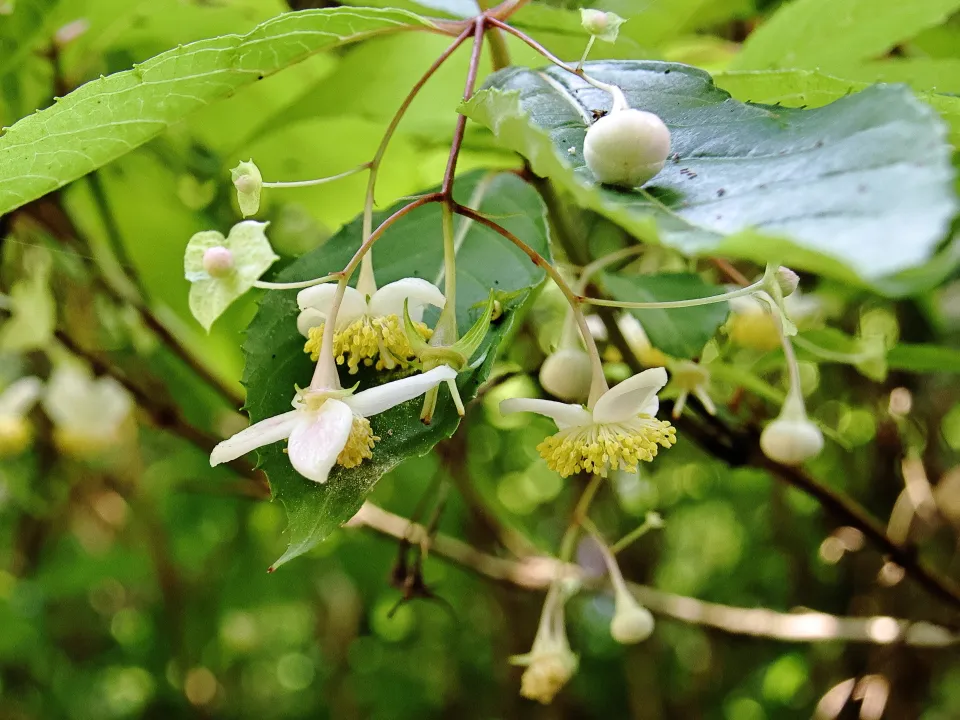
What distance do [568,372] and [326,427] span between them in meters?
0.20

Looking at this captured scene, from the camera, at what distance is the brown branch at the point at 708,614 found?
2.42ft

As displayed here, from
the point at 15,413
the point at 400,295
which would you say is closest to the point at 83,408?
the point at 15,413

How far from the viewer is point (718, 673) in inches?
62.8

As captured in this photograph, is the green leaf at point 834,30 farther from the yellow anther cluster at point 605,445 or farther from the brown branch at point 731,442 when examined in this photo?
the yellow anther cluster at point 605,445

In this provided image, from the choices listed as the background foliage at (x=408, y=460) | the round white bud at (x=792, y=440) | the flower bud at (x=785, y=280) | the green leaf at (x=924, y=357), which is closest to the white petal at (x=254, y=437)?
the background foliage at (x=408, y=460)

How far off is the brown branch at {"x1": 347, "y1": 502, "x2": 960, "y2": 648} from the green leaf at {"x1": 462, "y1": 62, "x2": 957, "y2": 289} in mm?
383

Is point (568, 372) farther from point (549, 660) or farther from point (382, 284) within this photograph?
point (549, 660)

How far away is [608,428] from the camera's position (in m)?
0.37

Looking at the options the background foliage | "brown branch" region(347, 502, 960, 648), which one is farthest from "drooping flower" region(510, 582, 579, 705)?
the background foliage

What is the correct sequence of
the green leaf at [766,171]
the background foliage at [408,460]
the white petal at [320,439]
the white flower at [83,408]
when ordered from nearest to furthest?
the green leaf at [766,171] < the white petal at [320,439] < the background foliage at [408,460] < the white flower at [83,408]

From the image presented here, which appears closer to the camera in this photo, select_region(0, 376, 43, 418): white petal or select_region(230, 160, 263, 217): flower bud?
select_region(230, 160, 263, 217): flower bud

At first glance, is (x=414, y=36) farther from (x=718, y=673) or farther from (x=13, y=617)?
(x=718, y=673)

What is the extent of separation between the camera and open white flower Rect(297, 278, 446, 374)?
368mm

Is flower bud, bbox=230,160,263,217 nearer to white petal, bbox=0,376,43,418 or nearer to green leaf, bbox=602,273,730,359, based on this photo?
green leaf, bbox=602,273,730,359
